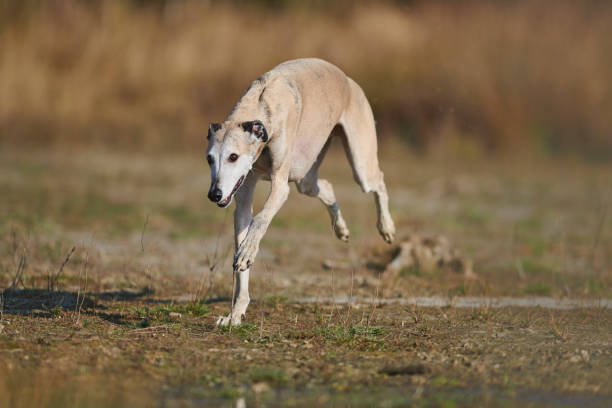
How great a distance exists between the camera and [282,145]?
6.15 meters

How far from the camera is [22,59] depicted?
17.2m

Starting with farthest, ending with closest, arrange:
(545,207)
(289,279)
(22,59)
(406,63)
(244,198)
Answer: (406,63) → (22,59) → (545,207) → (289,279) → (244,198)

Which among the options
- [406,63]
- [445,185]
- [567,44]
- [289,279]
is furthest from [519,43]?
[289,279]

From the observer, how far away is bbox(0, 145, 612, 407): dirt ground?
4816mm

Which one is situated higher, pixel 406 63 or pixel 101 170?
pixel 406 63

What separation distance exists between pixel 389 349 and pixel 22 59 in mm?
13570

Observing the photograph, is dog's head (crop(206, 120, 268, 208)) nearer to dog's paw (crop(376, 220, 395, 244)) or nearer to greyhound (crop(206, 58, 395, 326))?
greyhound (crop(206, 58, 395, 326))

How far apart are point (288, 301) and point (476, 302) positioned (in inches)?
61.4

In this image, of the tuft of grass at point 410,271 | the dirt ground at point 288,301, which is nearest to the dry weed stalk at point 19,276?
the dirt ground at point 288,301

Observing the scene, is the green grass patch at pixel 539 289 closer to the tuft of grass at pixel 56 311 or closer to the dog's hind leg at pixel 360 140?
the dog's hind leg at pixel 360 140

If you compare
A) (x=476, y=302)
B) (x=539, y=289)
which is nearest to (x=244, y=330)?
(x=476, y=302)

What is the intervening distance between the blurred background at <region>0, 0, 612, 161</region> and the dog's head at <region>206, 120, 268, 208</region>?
11606 mm

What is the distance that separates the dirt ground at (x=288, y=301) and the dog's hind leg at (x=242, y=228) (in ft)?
0.40

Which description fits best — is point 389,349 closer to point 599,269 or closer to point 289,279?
point 289,279
